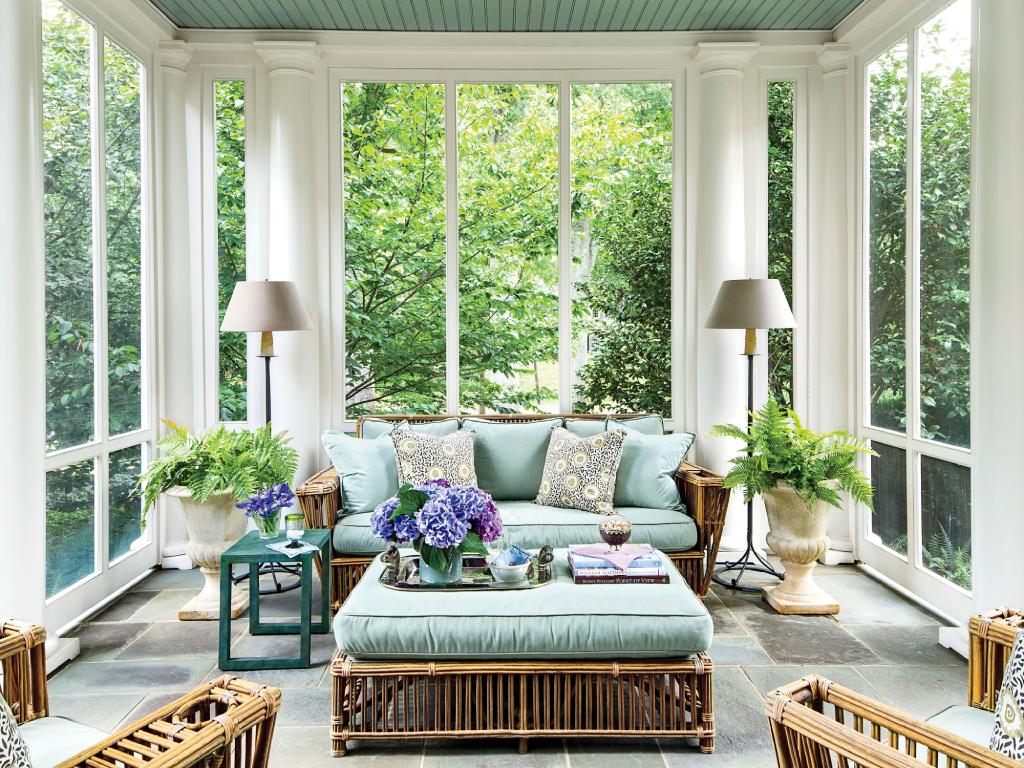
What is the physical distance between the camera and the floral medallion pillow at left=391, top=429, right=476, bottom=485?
3.72 meters

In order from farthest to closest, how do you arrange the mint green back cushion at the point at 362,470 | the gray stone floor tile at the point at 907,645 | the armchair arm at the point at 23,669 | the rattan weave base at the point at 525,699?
the mint green back cushion at the point at 362,470
the gray stone floor tile at the point at 907,645
the rattan weave base at the point at 525,699
the armchair arm at the point at 23,669

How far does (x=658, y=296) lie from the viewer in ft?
14.9

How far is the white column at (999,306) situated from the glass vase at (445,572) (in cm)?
203

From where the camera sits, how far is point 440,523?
8.11 ft

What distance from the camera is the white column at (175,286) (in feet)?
14.0

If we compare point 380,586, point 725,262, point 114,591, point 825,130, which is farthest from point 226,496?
point 825,130

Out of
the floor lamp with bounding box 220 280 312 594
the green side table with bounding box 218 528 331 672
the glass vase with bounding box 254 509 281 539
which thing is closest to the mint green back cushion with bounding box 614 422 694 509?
the green side table with bounding box 218 528 331 672

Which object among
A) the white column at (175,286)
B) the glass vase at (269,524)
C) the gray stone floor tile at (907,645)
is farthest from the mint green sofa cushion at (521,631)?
the white column at (175,286)

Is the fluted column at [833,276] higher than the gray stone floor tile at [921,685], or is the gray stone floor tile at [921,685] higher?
the fluted column at [833,276]

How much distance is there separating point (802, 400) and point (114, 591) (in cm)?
399

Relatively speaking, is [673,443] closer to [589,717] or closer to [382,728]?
[589,717]

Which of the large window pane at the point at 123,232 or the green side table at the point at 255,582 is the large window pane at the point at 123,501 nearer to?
the large window pane at the point at 123,232

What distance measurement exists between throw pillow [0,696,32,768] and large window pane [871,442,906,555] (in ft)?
12.8

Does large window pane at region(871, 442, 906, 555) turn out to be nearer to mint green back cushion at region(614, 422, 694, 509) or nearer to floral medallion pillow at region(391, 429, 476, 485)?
mint green back cushion at region(614, 422, 694, 509)
